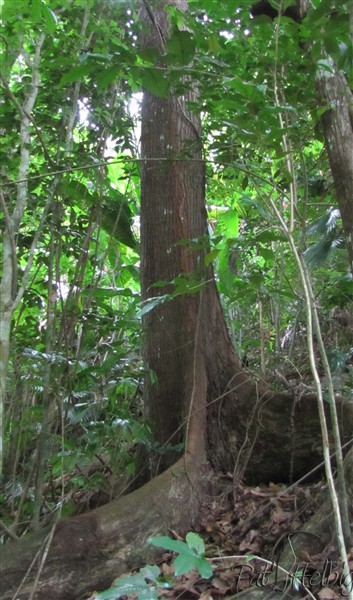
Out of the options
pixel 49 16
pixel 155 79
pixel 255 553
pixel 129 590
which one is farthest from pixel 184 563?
pixel 49 16

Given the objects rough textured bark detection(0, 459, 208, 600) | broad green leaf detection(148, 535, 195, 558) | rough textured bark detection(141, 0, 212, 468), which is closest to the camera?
broad green leaf detection(148, 535, 195, 558)

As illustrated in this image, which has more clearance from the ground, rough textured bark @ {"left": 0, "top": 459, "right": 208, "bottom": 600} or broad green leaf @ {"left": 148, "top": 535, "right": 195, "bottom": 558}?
broad green leaf @ {"left": 148, "top": 535, "right": 195, "bottom": 558}

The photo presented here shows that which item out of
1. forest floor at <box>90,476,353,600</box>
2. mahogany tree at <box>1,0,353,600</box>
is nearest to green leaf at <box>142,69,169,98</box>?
mahogany tree at <box>1,0,353,600</box>

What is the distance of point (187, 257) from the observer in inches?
153

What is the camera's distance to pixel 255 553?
2764mm

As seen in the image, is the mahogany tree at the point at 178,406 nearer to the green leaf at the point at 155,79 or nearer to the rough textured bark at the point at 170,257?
the rough textured bark at the point at 170,257

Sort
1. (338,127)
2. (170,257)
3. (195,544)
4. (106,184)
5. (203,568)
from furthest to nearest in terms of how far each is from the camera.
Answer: (106,184) < (170,257) < (338,127) < (195,544) < (203,568)

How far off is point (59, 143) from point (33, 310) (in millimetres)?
1199

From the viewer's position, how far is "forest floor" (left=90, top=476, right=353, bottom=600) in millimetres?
2260

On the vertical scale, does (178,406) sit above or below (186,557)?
above

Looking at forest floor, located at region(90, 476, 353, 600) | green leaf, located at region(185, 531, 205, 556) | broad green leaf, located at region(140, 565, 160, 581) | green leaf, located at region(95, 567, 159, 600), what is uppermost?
green leaf, located at region(185, 531, 205, 556)

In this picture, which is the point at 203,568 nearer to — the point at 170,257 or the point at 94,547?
the point at 94,547

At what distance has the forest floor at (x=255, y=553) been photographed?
2.26m

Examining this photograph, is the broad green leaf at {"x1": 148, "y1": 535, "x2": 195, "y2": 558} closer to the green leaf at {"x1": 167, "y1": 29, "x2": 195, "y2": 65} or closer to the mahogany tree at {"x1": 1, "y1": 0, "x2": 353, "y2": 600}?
the mahogany tree at {"x1": 1, "y1": 0, "x2": 353, "y2": 600}
